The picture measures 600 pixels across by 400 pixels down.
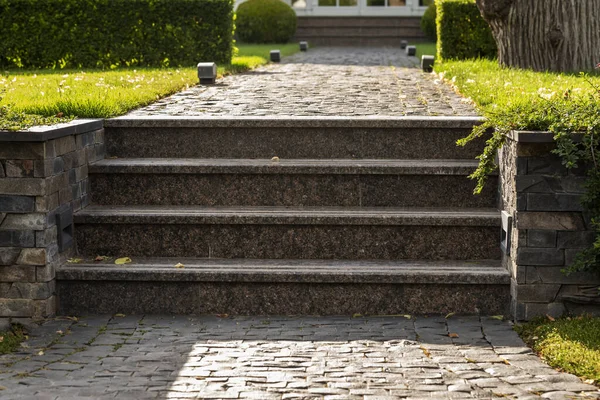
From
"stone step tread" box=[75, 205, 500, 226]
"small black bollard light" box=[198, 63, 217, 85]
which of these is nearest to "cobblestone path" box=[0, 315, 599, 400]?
"stone step tread" box=[75, 205, 500, 226]

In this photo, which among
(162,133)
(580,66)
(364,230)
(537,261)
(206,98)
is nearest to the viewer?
(537,261)

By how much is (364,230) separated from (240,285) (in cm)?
88

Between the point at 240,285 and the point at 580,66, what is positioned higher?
the point at 580,66

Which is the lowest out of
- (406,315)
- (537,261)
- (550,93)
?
(406,315)

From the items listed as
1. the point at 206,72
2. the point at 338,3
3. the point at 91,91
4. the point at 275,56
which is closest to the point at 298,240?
the point at 91,91

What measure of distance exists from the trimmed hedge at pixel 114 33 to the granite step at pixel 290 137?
252 inches

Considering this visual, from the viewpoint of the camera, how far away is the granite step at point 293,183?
5.95 m

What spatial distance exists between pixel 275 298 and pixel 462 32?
816cm

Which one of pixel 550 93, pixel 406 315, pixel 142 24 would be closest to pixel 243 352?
pixel 406 315

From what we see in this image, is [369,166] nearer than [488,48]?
Yes

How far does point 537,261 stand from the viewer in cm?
512

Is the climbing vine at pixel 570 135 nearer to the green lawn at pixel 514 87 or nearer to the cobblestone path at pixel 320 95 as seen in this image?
the green lawn at pixel 514 87

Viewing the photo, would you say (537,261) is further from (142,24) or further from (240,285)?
(142,24)

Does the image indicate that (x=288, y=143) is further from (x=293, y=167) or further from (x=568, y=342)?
(x=568, y=342)
